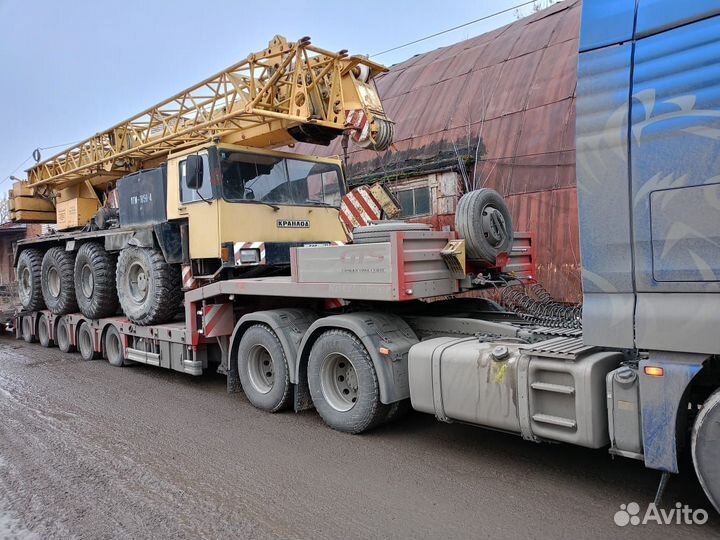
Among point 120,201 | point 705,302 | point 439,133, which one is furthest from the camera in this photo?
point 439,133

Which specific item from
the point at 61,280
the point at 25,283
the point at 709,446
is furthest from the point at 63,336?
the point at 709,446

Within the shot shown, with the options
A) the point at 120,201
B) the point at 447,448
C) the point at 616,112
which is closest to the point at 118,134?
the point at 120,201

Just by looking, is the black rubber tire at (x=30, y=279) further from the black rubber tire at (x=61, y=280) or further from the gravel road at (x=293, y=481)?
the gravel road at (x=293, y=481)

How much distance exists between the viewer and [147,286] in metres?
8.18

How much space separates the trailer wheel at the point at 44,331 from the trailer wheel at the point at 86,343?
5.52ft

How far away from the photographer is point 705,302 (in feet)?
10.4

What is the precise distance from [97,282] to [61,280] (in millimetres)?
1613

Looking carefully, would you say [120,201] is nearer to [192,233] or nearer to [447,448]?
[192,233]

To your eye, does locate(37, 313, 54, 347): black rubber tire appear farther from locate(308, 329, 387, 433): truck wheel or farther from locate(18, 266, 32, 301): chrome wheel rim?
locate(308, 329, 387, 433): truck wheel

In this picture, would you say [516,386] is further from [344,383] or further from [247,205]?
[247,205]

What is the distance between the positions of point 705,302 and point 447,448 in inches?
101

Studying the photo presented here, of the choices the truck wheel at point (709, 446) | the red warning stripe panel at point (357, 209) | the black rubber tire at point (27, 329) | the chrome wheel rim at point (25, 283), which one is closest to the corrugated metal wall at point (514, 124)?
the red warning stripe panel at point (357, 209)

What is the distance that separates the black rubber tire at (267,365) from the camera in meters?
Answer: 6.01

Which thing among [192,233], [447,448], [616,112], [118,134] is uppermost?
[118,134]
